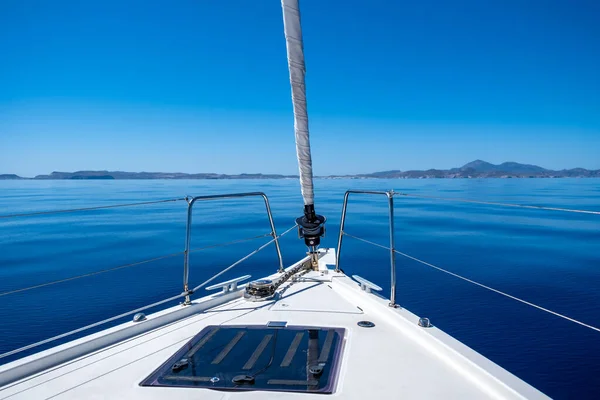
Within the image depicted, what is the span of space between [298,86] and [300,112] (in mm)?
251

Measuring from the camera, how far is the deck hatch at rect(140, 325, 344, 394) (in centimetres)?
181

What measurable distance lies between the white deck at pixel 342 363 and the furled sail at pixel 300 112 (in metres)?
1.09

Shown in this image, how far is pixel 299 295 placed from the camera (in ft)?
11.0

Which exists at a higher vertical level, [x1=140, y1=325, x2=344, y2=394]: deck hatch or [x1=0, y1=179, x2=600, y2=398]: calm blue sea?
[x1=140, y1=325, x2=344, y2=394]: deck hatch

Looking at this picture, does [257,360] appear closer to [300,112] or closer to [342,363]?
[342,363]

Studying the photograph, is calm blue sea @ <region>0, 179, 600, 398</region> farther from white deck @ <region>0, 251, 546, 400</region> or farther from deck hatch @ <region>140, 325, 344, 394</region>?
deck hatch @ <region>140, 325, 344, 394</region>

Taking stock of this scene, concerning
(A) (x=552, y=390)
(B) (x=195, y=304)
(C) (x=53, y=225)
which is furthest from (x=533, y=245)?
(C) (x=53, y=225)

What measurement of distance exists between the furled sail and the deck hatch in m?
1.48

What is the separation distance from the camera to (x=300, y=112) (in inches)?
134

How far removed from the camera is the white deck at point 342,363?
1.72 meters

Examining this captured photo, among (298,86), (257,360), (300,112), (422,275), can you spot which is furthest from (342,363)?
(422,275)

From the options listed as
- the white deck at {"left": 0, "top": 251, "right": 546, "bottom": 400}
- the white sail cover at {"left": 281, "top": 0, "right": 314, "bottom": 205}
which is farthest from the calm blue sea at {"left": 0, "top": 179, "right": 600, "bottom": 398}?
the white sail cover at {"left": 281, "top": 0, "right": 314, "bottom": 205}

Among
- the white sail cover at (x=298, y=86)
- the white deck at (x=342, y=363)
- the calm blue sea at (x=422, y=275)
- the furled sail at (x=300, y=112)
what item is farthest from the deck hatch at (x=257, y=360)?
the calm blue sea at (x=422, y=275)

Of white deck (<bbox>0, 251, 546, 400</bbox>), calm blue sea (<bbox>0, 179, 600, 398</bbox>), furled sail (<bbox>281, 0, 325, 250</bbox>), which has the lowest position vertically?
calm blue sea (<bbox>0, 179, 600, 398</bbox>)
